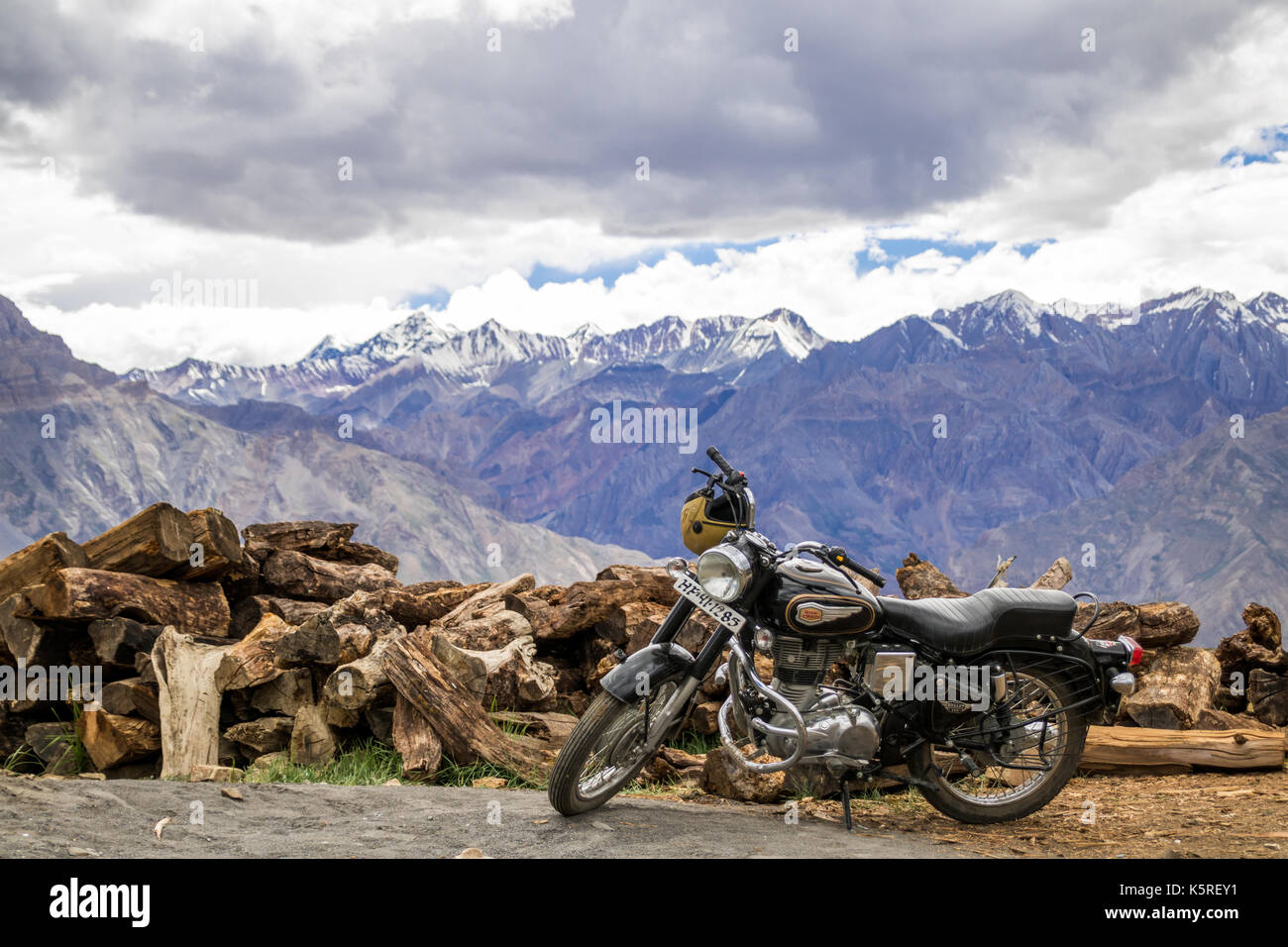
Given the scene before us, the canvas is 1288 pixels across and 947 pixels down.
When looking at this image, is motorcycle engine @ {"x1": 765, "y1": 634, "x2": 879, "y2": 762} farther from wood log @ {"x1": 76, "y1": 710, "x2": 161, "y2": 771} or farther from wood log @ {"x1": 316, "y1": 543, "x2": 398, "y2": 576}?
wood log @ {"x1": 316, "y1": 543, "x2": 398, "y2": 576}

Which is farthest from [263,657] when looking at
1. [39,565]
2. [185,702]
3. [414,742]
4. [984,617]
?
[984,617]

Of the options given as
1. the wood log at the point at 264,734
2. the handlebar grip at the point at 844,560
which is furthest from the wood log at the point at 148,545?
the handlebar grip at the point at 844,560

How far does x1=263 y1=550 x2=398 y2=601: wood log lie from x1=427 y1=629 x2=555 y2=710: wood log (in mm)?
2009

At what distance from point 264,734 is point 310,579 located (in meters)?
2.32

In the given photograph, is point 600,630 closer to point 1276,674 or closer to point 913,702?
point 913,702

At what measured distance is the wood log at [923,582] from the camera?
9.99 m

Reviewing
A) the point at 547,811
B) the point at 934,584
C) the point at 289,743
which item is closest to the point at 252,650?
the point at 289,743

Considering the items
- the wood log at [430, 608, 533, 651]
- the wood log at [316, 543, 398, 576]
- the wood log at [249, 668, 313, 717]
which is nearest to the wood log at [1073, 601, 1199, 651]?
the wood log at [430, 608, 533, 651]

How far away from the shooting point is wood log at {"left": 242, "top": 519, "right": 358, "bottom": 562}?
1096cm

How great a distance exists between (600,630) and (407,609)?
1975 mm

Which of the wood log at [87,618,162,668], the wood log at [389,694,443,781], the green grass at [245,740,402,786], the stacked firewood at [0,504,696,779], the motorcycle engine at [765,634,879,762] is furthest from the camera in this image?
the wood log at [87,618,162,668]

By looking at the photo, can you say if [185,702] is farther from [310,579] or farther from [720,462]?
[720,462]

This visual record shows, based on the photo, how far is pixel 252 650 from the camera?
8758 mm

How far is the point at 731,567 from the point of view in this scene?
555 centimetres
